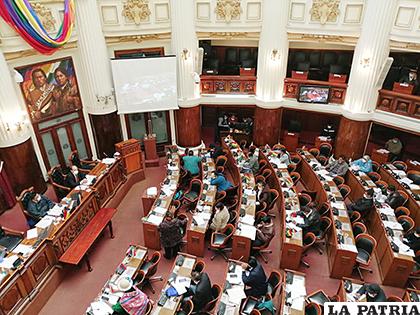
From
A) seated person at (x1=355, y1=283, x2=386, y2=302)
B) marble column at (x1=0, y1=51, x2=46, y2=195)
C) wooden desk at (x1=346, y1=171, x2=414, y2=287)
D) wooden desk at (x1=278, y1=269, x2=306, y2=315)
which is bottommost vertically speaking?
wooden desk at (x1=346, y1=171, x2=414, y2=287)

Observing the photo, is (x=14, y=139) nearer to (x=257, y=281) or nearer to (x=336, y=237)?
(x=257, y=281)

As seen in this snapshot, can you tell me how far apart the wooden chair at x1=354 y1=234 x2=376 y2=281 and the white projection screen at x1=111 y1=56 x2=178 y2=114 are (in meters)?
8.09

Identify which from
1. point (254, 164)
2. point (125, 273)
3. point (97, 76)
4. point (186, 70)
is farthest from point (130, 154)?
point (125, 273)

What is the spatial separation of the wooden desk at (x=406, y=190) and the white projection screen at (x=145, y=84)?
7889 millimetres

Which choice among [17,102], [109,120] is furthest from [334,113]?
[17,102]

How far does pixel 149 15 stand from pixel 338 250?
9726 mm

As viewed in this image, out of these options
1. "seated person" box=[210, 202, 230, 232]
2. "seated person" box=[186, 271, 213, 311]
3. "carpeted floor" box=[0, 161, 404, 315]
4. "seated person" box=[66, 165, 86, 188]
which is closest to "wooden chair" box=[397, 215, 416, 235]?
"carpeted floor" box=[0, 161, 404, 315]

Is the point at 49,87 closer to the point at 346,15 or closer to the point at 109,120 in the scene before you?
the point at 109,120

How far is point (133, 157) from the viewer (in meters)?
12.2

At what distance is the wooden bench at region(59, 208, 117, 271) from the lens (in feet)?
26.8

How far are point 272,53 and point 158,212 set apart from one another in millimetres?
7328

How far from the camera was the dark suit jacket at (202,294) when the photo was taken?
22.1ft

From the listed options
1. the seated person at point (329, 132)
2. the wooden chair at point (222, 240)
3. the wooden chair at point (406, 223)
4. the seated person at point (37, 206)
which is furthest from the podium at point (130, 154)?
the wooden chair at point (406, 223)

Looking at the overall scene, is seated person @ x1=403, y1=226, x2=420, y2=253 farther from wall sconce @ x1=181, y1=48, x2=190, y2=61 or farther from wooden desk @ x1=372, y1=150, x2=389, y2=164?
wall sconce @ x1=181, y1=48, x2=190, y2=61
